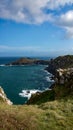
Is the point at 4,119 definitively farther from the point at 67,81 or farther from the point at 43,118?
the point at 67,81

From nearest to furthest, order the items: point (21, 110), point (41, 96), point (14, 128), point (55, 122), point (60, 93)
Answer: point (14, 128)
point (55, 122)
point (21, 110)
point (60, 93)
point (41, 96)

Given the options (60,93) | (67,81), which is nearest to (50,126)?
(60,93)

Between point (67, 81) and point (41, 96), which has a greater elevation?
point (67, 81)

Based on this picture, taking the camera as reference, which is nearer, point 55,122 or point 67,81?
point 55,122

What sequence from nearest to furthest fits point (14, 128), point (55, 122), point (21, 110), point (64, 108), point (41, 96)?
1. point (14, 128)
2. point (55, 122)
3. point (21, 110)
4. point (64, 108)
5. point (41, 96)

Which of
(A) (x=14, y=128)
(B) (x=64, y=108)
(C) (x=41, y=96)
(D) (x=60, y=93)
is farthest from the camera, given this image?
(C) (x=41, y=96)

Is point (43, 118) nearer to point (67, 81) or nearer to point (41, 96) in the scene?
point (67, 81)

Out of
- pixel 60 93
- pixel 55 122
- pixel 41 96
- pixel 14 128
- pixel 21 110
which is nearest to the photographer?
pixel 14 128

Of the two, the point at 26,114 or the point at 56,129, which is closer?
the point at 56,129

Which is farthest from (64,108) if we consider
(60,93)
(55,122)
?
(60,93)
